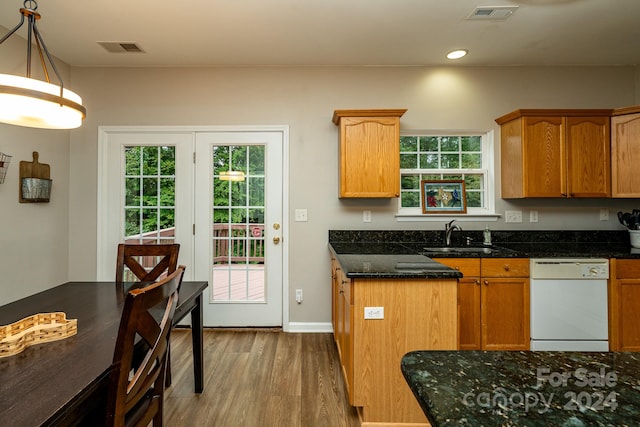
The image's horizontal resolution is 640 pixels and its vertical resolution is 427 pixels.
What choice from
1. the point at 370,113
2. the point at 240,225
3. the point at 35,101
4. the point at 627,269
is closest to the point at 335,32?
the point at 370,113

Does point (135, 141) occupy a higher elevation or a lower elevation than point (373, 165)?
higher

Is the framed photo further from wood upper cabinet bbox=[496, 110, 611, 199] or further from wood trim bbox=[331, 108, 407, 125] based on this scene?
wood trim bbox=[331, 108, 407, 125]

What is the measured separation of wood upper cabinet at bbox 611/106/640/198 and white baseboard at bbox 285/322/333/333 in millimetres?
2923

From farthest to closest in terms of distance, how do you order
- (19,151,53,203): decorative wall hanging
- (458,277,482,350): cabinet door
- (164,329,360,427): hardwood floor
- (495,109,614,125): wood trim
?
(495,109,614,125): wood trim < (19,151,53,203): decorative wall hanging < (458,277,482,350): cabinet door < (164,329,360,427): hardwood floor

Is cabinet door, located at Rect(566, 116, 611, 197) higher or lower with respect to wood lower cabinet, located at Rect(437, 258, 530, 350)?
higher

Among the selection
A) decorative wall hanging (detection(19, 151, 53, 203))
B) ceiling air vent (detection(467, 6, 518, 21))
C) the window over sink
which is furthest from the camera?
the window over sink

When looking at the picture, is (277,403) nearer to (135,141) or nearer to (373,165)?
(373,165)

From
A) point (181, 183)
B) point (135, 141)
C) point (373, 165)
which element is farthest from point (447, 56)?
point (135, 141)

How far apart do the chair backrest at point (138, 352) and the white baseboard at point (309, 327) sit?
1.96m

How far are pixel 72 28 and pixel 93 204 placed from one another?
159 centimetres

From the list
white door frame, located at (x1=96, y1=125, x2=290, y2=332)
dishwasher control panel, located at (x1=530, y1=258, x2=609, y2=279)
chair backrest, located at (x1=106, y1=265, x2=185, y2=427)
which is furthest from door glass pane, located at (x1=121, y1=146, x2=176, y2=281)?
dishwasher control panel, located at (x1=530, y1=258, x2=609, y2=279)

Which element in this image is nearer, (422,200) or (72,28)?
(72,28)

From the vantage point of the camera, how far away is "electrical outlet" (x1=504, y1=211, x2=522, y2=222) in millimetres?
3283

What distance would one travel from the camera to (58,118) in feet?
4.59
